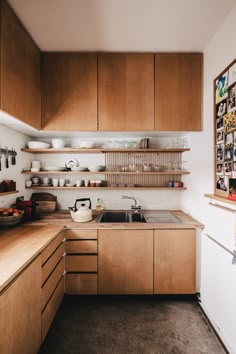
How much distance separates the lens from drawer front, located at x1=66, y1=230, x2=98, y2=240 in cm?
213

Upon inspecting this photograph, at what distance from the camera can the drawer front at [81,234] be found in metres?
2.13

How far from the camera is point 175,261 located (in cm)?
212

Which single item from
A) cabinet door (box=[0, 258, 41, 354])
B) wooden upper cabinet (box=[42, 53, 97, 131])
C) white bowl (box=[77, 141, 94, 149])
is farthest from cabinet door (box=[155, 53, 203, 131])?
cabinet door (box=[0, 258, 41, 354])

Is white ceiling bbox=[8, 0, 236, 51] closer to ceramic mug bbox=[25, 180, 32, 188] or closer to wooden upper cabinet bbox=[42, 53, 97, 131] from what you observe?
wooden upper cabinet bbox=[42, 53, 97, 131]

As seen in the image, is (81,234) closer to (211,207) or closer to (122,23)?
(211,207)

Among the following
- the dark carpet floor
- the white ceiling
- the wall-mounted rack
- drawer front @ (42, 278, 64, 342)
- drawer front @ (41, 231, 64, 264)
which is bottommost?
the dark carpet floor

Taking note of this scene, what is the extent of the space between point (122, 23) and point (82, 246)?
2177 mm

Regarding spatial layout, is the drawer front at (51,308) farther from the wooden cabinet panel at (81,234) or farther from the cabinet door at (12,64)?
the cabinet door at (12,64)

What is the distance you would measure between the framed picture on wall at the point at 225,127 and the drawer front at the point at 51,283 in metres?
1.67

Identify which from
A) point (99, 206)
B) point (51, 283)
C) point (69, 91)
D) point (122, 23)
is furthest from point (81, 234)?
point (122, 23)

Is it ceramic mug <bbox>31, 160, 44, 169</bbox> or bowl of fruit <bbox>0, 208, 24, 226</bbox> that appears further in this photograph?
ceramic mug <bbox>31, 160, 44, 169</bbox>

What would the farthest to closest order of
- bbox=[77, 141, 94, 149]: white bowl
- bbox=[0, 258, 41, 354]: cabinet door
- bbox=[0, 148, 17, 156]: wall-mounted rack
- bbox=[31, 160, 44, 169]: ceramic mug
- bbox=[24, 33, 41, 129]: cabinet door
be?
bbox=[31, 160, 44, 169]: ceramic mug
bbox=[77, 141, 94, 149]: white bowl
bbox=[0, 148, 17, 156]: wall-mounted rack
bbox=[24, 33, 41, 129]: cabinet door
bbox=[0, 258, 41, 354]: cabinet door

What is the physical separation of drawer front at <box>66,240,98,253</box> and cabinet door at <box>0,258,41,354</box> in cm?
64

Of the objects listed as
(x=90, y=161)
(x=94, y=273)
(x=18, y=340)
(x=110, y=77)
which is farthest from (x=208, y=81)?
(x=18, y=340)
